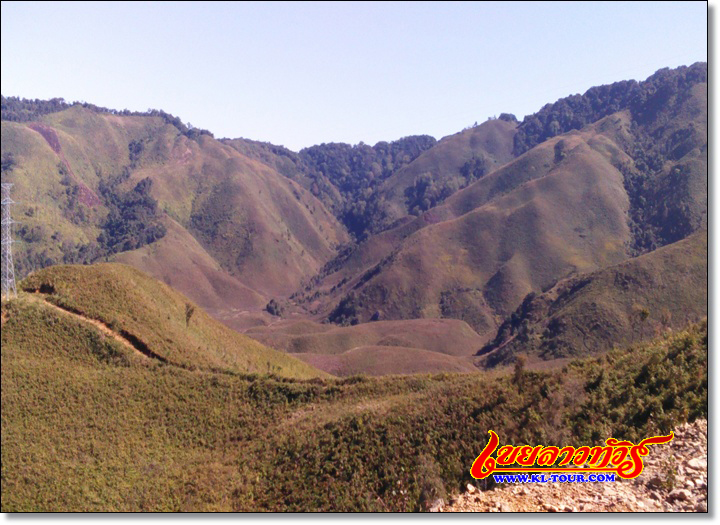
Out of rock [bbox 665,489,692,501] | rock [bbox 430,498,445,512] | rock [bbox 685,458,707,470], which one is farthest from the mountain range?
rock [bbox 665,489,692,501]

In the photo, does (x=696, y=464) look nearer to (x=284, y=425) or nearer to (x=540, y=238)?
(x=284, y=425)

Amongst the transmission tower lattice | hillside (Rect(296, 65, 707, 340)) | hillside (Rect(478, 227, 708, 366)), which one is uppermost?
the transmission tower lattice

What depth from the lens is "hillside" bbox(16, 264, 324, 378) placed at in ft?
101

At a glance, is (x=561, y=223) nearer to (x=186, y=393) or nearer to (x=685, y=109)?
(x=685, y=109)

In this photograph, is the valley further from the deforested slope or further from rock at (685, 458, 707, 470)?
rock at (685, 458, 707, 470)

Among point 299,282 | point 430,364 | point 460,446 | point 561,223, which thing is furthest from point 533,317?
point 299,282

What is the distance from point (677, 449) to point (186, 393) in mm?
22731

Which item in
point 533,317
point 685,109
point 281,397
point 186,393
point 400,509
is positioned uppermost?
point 685,109

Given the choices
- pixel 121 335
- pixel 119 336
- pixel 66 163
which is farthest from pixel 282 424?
pixel 66 163

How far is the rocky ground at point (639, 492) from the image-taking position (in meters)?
12.5

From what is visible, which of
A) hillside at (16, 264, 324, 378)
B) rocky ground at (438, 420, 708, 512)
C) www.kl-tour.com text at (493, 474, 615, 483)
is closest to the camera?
rocky ground at (438, 420, 708, 512)

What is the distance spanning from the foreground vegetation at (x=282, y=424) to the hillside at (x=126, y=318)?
52.0 inches

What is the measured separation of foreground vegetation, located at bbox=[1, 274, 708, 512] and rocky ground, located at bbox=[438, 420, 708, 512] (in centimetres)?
158

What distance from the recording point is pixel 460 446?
19219 millimetres
